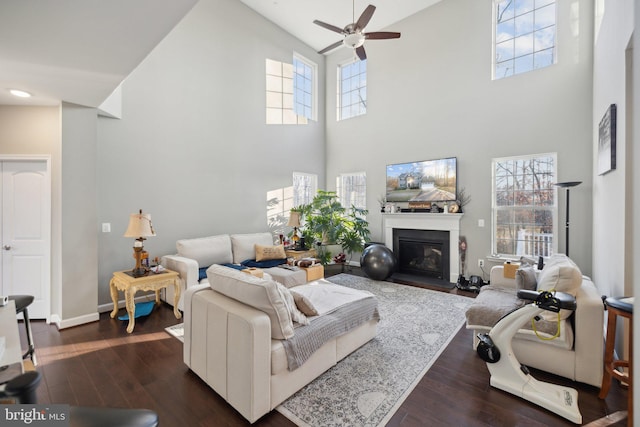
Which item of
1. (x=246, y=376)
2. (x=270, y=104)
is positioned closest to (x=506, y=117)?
(x=270, y=104)

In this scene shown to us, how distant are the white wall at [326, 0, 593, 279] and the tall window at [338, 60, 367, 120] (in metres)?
0.27

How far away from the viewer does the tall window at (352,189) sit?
677 centimetres

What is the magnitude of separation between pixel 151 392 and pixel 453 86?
20.9ft

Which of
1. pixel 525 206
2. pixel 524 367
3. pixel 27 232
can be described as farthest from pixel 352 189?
pixel 27 232

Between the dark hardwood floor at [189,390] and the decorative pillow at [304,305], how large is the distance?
0.75 metres

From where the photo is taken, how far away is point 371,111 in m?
6.55

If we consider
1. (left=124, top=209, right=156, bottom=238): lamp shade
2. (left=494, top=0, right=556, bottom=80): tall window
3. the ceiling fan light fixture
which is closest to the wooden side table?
(left=124, top=209, right=156, bottom=238): lamp shade

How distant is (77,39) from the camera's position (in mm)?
1977

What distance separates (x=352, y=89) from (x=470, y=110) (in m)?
3.01

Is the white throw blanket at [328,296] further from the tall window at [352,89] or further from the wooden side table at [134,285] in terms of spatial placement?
the tall window at [352,89]

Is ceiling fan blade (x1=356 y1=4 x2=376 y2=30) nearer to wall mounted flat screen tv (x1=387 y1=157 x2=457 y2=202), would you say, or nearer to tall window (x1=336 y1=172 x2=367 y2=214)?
wall mounted flat screen tv (x1=387 y1=157 x2=457 y2=202)

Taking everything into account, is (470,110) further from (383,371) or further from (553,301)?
(383,371)

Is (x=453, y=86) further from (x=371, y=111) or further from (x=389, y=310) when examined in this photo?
(x=389, y=310)

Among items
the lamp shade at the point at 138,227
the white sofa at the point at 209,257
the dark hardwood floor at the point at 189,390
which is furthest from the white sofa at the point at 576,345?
the lamp shade at the point at 138,227
